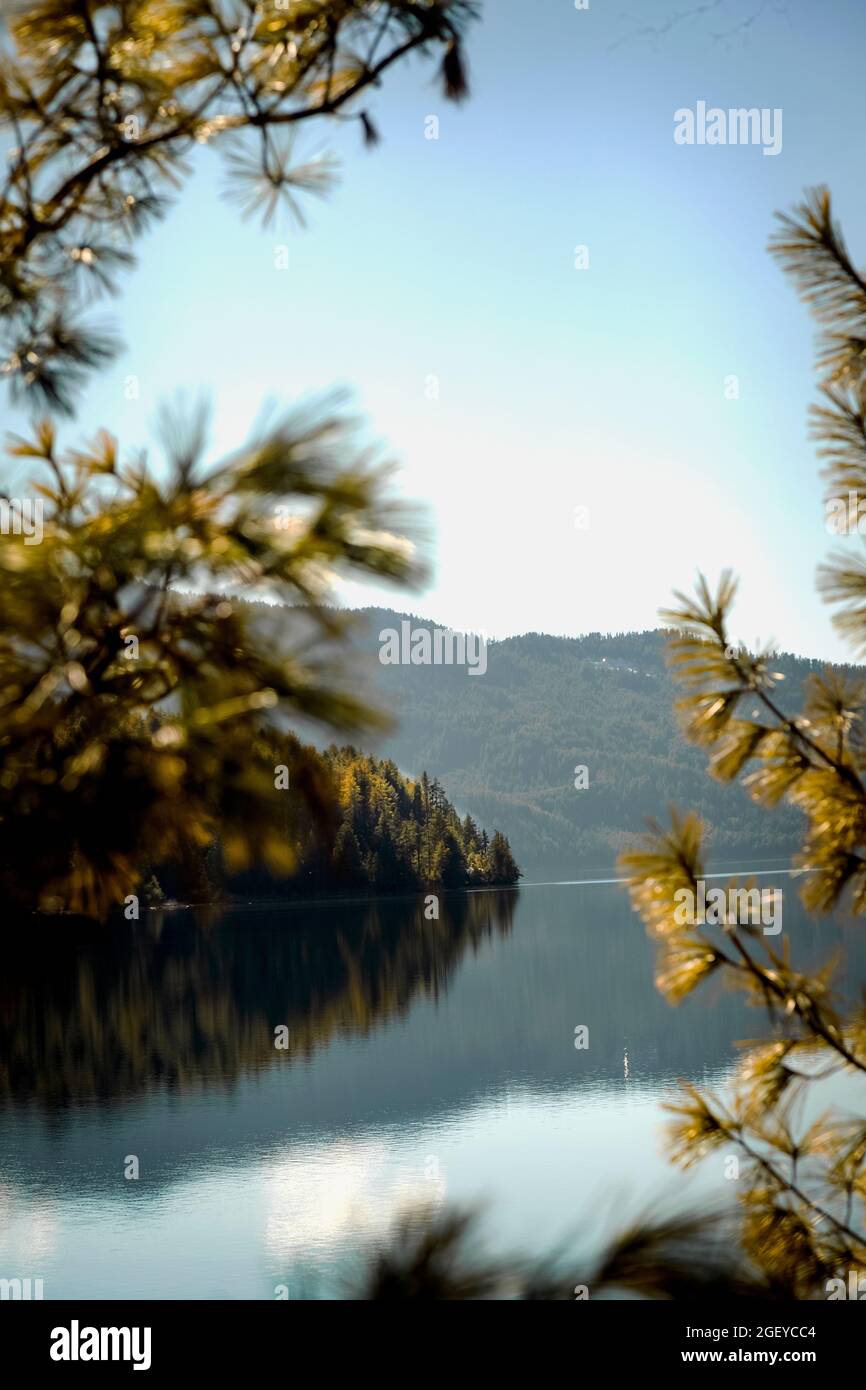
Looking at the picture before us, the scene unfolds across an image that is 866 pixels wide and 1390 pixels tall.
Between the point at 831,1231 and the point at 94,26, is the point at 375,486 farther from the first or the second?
the point at 831,1231

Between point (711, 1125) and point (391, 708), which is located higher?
point (391, 708)

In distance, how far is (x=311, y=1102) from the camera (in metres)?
20.3

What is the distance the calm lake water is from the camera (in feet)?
41.8

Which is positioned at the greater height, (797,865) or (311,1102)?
(797,865)

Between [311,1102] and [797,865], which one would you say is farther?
[311,1102]

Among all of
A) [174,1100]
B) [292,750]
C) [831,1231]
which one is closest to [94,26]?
[292,750]

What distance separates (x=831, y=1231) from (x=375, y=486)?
7.25ft

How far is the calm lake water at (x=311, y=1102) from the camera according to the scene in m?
12.7

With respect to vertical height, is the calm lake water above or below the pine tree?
below

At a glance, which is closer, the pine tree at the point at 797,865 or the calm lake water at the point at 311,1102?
the pine tree at the point at 797,865

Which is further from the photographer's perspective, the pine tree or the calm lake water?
the calm lake water

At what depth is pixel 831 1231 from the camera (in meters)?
2.95

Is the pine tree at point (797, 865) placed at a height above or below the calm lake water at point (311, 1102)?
above

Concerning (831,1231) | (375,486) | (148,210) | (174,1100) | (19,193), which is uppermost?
(148,210)
